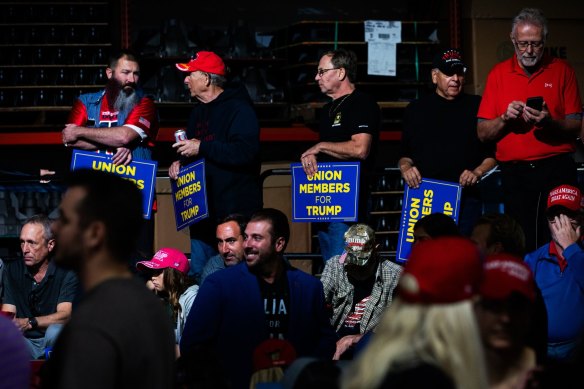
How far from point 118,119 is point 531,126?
3.14m

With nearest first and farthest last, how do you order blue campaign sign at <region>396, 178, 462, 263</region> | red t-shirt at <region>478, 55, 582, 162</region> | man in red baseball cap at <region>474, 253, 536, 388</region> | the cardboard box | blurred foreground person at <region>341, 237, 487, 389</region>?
blurred foreground person at <region>341, 237, 487, 389</region> < man in red baseball cap at <region>474, 253, 536, 388</region> < red t-shirt at <region>478, 55, 582, 162</region> < blue campaign sign at <region>396, 178, 462, 263</region> < the cardboard box

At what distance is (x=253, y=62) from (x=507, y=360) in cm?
910

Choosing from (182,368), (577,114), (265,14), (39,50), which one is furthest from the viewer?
(265,14)

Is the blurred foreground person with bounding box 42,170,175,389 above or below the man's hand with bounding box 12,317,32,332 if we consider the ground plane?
above

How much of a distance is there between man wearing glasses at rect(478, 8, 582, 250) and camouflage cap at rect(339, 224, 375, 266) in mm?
1043

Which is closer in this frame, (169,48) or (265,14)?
(169,48)

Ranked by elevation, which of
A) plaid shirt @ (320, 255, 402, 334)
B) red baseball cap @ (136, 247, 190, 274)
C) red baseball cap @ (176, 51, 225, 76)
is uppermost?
red baseball cap @ (176, 51, 225, 76)

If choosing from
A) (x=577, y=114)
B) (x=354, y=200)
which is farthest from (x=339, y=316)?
(x=577, y=114)

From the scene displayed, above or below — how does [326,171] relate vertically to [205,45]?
below

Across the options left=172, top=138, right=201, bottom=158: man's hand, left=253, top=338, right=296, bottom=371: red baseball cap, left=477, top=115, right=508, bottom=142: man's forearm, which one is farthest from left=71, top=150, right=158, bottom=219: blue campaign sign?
left=253, top=338, right=296, bottom=371: red baseball cap

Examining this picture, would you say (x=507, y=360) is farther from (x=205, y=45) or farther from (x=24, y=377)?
(x=205, y=45)

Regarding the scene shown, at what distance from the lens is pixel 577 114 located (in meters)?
7.89

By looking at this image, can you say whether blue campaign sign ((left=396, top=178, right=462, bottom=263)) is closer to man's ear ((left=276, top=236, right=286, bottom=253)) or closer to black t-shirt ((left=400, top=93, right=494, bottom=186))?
black t-shirt ((left=400, top=93, right=494, bottom=186))

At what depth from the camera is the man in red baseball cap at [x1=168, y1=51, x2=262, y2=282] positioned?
816cm
